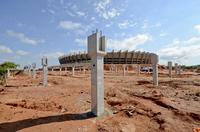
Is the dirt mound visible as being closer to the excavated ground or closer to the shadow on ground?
the excavated ground

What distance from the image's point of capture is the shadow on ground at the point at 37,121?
21.2ft

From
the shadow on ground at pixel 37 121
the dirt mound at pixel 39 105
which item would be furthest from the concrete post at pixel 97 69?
the dirt mound at pixel 39 105

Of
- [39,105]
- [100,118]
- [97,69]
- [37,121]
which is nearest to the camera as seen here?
[37,121]

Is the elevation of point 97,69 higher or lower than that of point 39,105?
higher

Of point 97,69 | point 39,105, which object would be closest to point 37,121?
point 39,105

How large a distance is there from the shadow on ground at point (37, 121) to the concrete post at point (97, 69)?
13.6 inches

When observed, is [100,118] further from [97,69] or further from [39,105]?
[39,105]

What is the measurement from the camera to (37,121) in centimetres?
684

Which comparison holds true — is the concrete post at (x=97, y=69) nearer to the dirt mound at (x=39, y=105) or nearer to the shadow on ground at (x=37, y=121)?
the shadow on ground at (x=37, y=121)

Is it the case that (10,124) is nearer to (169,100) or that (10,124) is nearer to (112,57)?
(169,100)

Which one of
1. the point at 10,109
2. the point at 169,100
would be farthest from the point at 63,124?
the point at 169,100

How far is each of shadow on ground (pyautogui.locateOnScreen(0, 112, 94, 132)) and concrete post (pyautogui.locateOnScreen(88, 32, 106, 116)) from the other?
34cm

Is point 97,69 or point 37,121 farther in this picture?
point 97,69

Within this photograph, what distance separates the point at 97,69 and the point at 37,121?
228 centimetres
